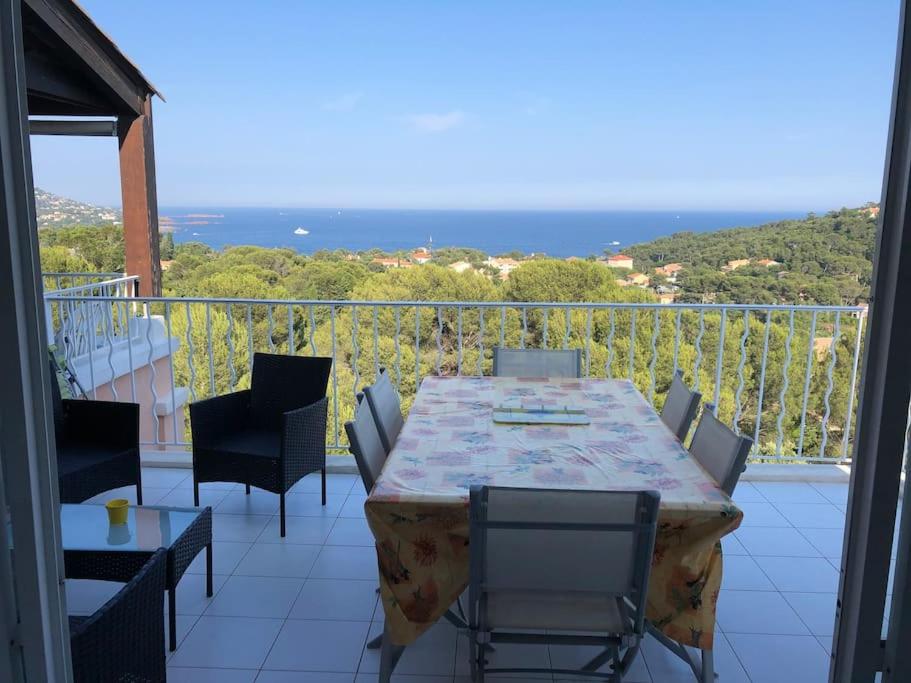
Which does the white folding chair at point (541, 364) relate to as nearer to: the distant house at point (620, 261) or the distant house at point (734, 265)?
the distant house at point (734, 265)

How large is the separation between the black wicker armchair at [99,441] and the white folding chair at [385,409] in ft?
4.47

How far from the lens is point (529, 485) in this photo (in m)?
2.20

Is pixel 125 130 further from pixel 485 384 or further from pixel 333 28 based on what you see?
pixel 333 28

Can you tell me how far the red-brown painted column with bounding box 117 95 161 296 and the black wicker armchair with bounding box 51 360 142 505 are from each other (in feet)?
13.4

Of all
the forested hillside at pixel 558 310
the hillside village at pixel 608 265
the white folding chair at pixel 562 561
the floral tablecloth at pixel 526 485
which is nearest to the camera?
the white folding chair at pixel 562 561

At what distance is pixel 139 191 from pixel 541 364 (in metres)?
5.34

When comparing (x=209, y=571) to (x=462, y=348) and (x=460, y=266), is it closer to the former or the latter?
(x=462, y=348)

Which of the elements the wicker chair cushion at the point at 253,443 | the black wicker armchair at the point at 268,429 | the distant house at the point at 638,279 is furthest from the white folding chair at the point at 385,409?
the distant house at the point at 638,279

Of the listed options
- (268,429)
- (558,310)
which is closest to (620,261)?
(558,310)

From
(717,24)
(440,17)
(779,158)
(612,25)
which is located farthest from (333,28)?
(779,158)

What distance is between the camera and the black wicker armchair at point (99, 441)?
10.8 feet

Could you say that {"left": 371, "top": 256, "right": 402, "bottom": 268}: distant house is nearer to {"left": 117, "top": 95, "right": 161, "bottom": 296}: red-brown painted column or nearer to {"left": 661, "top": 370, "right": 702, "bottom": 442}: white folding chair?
{"left": 117, "top": 95, "right": 161, "bottom": 296}: red-brown painted column

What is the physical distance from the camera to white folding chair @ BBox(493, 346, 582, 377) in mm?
3701

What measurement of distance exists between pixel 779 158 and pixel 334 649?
20.6 m
